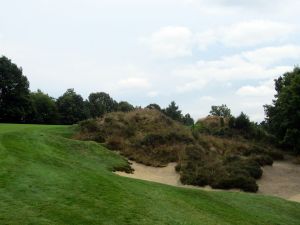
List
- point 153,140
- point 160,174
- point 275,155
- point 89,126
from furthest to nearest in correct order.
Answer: point 275,155, point 89,126, point 153,140, point 160,174

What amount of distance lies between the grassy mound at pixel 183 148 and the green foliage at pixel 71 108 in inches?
2002

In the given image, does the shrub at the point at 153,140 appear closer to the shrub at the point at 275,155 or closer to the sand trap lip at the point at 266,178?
the sand trap lip at the point at 266,178

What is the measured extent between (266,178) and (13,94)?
158 feet

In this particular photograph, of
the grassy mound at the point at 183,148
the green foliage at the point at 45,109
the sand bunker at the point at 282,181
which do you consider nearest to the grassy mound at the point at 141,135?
the grassy mound at the point at 183,148

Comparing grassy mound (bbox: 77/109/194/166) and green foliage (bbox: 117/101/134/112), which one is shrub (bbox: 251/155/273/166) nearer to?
grassy mound (bbox: 77/109/194/166)

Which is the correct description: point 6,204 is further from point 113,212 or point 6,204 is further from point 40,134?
point 40,134

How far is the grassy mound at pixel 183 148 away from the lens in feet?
86.3

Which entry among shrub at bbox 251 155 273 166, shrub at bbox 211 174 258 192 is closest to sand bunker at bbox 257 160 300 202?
shrub at bbox 251 155 273 166

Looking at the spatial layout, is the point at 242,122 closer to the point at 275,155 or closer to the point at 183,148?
the point at 275,155

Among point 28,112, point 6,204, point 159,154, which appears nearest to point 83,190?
point 6,204

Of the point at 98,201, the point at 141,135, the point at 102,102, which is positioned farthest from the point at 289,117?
the point at 102,102

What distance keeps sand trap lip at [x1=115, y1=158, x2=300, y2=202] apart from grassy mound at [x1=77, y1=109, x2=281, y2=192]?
484mm

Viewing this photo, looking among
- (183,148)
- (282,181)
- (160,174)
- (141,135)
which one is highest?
(141,135)

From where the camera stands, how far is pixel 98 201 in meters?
13.3
